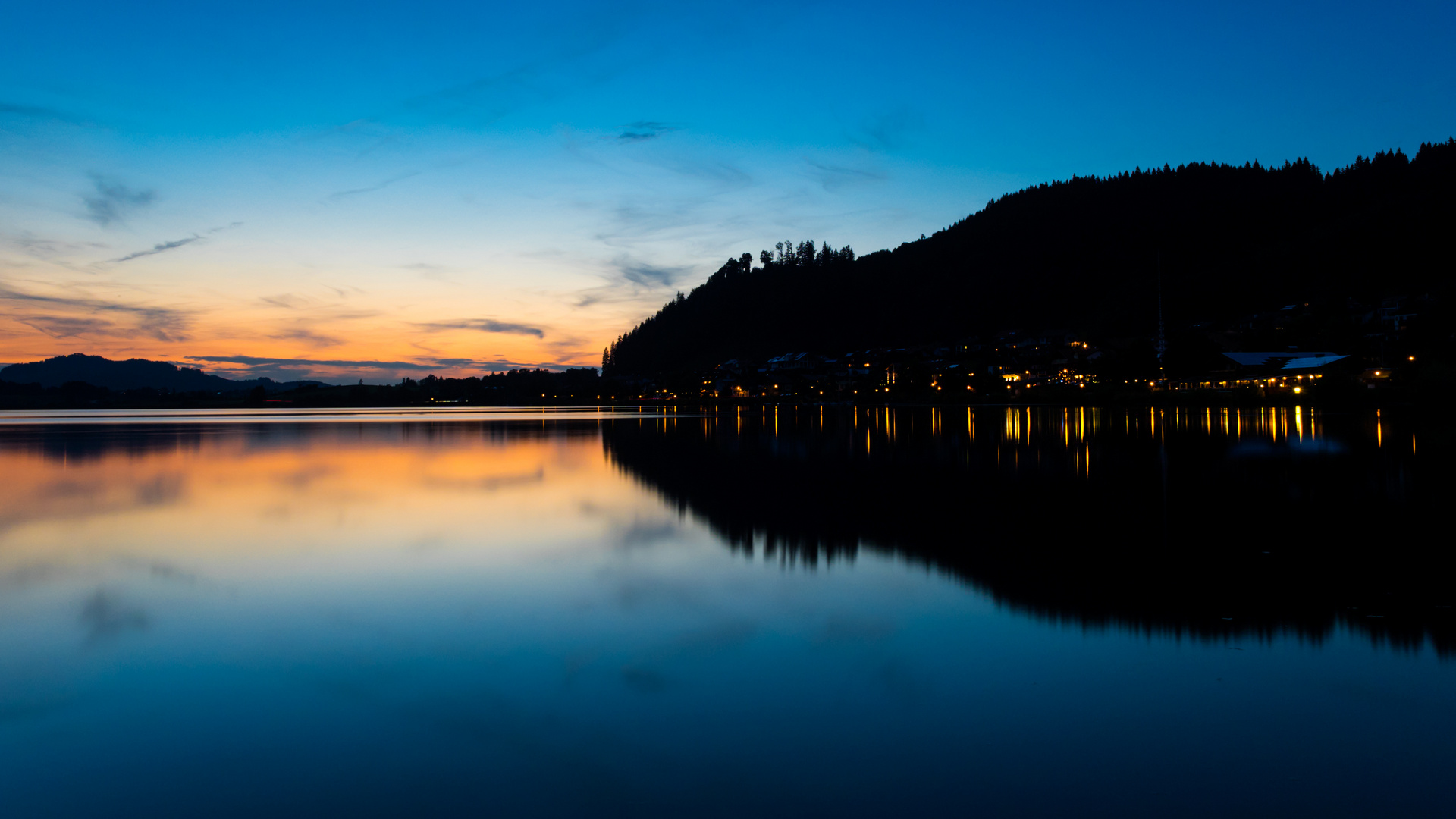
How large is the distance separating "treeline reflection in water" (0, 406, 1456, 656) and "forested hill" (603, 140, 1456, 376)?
97.5 m

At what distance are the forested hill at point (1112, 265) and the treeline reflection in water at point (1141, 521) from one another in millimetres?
98890

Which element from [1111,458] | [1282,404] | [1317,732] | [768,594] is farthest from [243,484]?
[1282,404]

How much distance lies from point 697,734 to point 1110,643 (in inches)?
120

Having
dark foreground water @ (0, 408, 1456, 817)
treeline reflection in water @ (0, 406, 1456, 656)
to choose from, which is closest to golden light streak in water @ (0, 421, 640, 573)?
dark foreground water @ (0, 408, 1456, 817)

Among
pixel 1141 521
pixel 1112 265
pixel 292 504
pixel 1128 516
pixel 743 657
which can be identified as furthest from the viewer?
pixel 1112 265

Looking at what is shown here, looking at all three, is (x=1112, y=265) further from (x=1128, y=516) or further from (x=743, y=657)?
(x=743, y=657)

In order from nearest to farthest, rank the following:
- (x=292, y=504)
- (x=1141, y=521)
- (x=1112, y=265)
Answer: (x=1141, y=521)
(x=292, y=504)
(x=1112, y=265)

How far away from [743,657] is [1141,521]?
7000mm

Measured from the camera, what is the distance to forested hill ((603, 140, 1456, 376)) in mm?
113438

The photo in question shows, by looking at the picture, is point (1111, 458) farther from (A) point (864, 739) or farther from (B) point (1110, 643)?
(A) point (864, 739)

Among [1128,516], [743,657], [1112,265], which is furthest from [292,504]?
[1112,265]

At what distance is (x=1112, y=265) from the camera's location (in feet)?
477

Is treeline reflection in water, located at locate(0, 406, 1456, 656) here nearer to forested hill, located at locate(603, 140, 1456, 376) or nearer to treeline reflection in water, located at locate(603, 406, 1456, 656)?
treeline reflection in water, located at locate(603, 406, 1456, 656)

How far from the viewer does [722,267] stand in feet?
652
